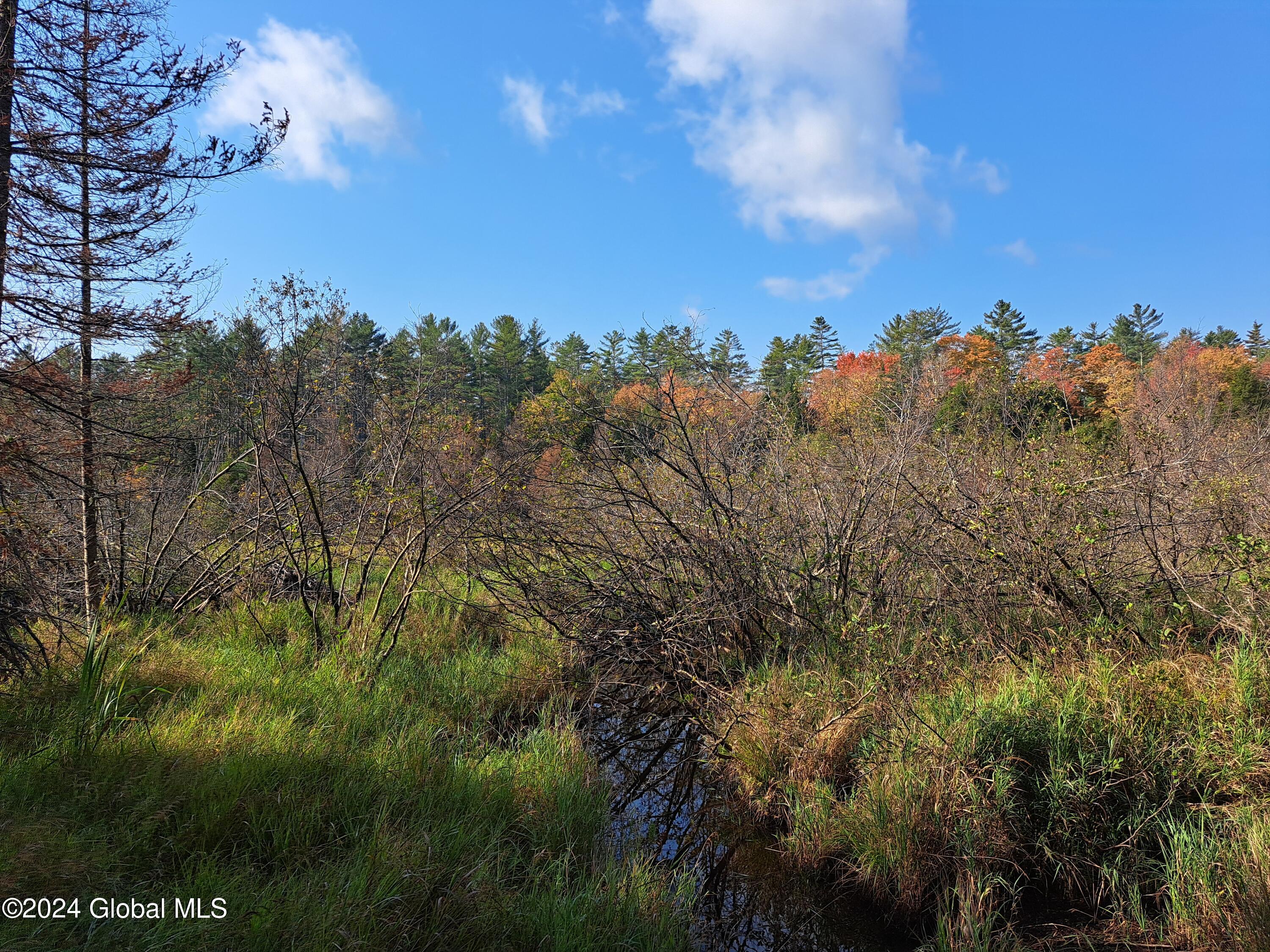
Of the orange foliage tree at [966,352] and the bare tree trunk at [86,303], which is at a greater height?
the orange foliage tree at [966,352]

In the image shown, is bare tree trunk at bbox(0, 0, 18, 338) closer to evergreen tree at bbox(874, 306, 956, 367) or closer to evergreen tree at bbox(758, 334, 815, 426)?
evergreen tree at bbox(758, 334, 815, 426)

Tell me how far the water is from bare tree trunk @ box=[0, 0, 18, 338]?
220 inches

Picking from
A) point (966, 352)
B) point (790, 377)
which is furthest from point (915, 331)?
point (790, 377)

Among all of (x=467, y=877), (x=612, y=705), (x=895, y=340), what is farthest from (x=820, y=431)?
(x=895, y=340)

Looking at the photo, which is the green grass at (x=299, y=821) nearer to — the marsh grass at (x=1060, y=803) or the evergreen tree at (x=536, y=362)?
the marsh grass at (x=1060, y=803)

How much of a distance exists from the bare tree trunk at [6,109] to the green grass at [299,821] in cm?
295

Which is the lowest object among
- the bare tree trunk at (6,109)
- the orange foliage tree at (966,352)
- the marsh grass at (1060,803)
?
the marsh grass at (1060,803)

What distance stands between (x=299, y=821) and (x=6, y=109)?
17.8 feet

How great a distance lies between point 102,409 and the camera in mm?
5449

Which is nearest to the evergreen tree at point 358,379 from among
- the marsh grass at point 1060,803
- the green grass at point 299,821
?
the green grass at point 299,821

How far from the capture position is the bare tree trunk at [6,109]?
4.53 metres

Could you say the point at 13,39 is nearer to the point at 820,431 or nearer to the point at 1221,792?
the point at 820,431

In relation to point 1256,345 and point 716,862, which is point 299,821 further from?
point 1256,345

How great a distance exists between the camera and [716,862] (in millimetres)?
3932
